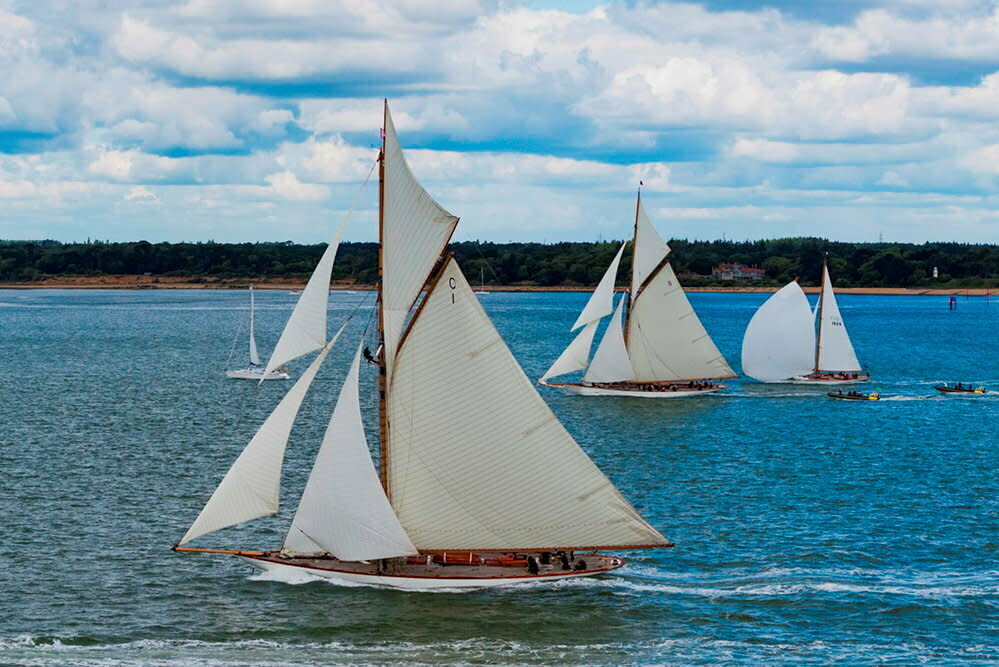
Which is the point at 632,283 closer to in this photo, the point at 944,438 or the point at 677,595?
the point at 944,438

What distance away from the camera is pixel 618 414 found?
81.2 m

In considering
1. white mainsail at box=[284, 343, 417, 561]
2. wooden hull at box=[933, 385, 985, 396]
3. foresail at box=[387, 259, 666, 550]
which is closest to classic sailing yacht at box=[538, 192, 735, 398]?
wooden hull at box=[933, 385, 985, 396]

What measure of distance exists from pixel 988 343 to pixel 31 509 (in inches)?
5115

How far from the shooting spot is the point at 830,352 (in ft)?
333

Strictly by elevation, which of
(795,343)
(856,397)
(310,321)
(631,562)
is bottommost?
(631,562)

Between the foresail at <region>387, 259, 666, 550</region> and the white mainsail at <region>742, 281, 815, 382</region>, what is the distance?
5811 centimetres

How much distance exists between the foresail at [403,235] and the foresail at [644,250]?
2007 inches

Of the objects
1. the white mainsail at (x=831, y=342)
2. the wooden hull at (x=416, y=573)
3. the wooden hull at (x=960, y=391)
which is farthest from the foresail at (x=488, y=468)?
the white mainsail at (x=831, y=342)

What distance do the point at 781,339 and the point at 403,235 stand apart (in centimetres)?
6360

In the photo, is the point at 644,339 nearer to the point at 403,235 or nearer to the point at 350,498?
the point at 403,235

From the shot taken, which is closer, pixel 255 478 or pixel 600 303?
pixel 255 478

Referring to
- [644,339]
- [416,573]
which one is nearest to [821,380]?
[644,339]

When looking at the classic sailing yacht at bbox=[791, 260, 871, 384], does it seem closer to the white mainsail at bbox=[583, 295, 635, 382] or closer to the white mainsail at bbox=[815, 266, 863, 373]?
the white mainsail at bbox=[815, 266, 863, 373]

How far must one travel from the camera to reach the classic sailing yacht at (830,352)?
326ft
